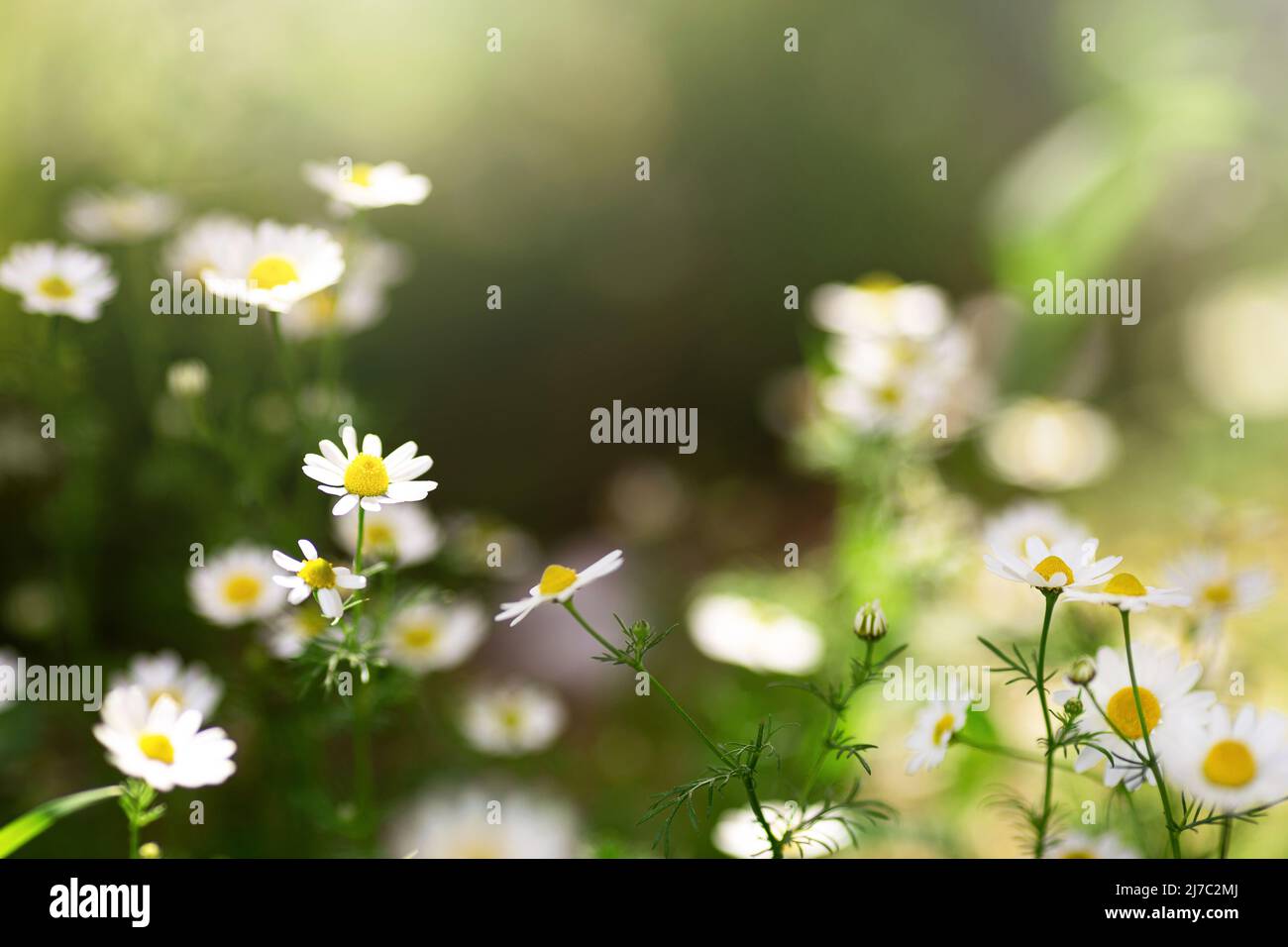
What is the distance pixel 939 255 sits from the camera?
242 centimetres

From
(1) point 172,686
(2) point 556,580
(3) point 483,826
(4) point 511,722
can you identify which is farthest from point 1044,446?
(1) point 172,686

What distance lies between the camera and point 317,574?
76 cm

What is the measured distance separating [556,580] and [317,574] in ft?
0.56

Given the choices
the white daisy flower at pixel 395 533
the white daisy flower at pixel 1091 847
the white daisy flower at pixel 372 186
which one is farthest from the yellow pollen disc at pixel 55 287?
the white daisy flower at pixel 1091 847

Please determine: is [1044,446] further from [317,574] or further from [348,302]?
[317,574]

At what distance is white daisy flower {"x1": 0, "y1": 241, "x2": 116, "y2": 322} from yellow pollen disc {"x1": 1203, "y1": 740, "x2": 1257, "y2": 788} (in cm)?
102

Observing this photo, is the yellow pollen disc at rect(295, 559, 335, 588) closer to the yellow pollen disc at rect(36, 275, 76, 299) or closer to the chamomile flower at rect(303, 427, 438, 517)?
the chamomile flower at rect(303, 427, 438, 517)

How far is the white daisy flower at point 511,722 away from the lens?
1.27 meters

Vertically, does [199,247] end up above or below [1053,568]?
above

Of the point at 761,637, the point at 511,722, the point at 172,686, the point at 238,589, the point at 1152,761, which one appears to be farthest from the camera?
the point at 761,637

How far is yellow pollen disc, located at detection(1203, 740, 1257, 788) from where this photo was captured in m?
0.73

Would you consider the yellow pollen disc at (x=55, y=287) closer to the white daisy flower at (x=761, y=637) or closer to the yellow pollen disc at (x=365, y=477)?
the yellow pollen disc at (x=365, y=477)

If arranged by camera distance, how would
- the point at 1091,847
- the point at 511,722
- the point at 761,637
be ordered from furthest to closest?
the point at 761,637 → the point at 511,722 → the point at 1091,847

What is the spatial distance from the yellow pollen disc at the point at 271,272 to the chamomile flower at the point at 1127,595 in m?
0.71
